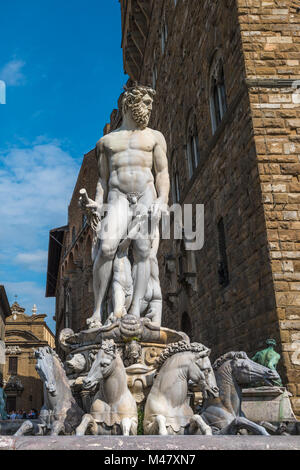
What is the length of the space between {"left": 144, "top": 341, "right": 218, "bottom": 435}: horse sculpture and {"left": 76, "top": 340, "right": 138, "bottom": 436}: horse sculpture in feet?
0.59

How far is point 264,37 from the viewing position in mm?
9250

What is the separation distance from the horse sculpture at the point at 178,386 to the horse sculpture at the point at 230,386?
195 mm

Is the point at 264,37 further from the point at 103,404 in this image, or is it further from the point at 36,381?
the point at 36,381

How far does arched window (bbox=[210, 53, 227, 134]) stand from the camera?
11.0 m

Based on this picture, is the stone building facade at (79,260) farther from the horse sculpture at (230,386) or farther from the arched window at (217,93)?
the horse sculpture at (230,386)

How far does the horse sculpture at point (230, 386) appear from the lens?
4086 millimetres

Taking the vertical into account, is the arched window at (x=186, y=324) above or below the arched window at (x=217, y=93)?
below

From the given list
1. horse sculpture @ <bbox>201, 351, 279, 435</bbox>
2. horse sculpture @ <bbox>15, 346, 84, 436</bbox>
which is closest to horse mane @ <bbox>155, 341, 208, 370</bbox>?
horse sculpture @ <bbox>201, 351, 279, 435</bbox>

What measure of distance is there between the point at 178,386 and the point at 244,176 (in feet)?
18.6

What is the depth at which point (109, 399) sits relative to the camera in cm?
395

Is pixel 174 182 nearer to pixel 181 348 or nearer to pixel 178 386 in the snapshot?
pixel 181 348

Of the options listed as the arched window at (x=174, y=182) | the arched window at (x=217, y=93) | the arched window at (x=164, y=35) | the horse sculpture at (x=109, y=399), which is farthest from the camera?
the arched window at (x=164, y=35)

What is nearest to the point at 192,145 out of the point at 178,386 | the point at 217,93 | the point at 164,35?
the point at 217,93

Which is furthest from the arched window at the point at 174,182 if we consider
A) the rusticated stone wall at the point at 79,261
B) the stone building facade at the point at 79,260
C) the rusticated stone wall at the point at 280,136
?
the rusticated stone wall at the point at 79,261
